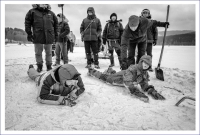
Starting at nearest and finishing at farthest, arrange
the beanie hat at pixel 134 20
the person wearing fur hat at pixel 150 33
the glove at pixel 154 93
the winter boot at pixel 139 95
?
the winter boot at pixel 139 95 < the glove at pixel 154 93 < the beanie hat at pixel 134 20 < the person wearing fur hat at pixel 150 33

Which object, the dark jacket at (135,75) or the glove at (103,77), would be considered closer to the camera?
the dark jacket at (135,75)

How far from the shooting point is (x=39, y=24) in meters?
3.25

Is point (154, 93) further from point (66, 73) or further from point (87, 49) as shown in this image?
point (87, 49)

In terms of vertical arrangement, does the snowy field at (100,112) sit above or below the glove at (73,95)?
below

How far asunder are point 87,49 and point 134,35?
1.65m

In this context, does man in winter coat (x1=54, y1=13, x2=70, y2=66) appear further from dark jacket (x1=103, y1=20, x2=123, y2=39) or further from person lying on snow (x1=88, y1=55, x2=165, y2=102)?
person lying on snow (x1=88, y1=55, x2=165, y2=102)

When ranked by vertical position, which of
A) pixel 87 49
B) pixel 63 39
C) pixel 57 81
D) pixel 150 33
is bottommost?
pixel 57 81

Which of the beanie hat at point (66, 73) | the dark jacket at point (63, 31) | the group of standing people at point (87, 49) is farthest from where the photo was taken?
the dark jacket at point (63, 31)

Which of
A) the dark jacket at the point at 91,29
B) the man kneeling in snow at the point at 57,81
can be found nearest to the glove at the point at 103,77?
the man kneeling in snow at the point at 57,81

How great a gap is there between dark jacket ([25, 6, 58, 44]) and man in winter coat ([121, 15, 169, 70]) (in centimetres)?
194

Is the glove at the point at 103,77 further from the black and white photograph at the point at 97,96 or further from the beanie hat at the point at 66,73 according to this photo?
the beanie hat at the point at 66,73

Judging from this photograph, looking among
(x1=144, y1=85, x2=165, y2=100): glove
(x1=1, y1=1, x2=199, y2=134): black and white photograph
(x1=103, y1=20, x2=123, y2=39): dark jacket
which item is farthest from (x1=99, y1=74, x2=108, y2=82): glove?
(x1=103, y1=20, x2=123, y2=39): dark jacket

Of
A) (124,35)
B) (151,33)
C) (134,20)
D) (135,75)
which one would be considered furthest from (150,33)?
(135,75)

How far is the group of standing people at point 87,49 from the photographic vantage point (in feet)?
6.46
